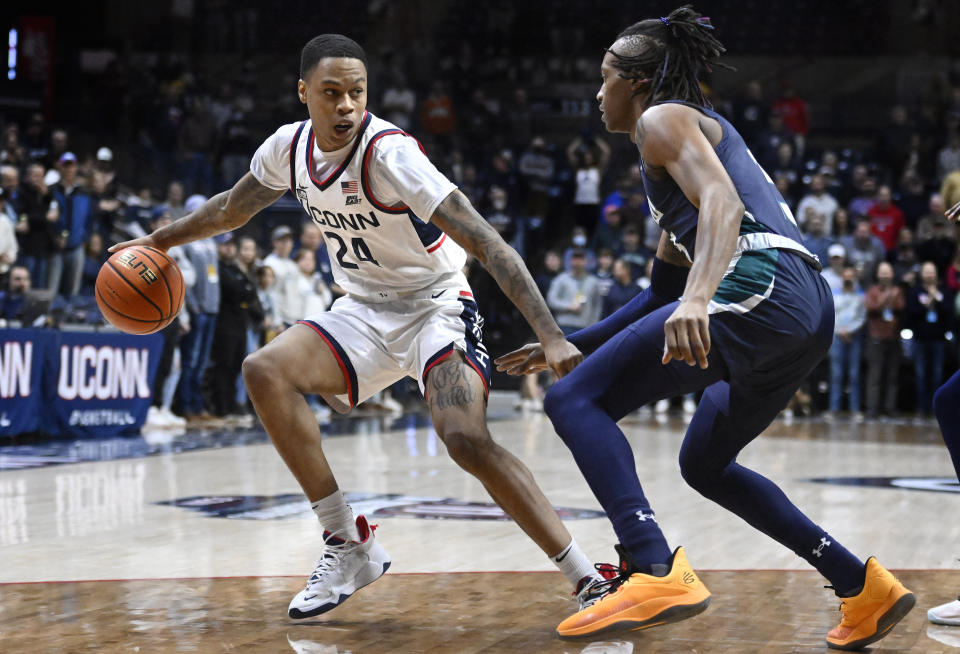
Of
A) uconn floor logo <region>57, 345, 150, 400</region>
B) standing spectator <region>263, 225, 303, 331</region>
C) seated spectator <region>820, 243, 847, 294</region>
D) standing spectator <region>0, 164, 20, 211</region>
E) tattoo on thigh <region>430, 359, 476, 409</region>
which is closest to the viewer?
tattoo on thigh <region>430, 359, 476, 409</region>

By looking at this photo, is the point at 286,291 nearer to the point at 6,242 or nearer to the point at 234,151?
the point at 6,242

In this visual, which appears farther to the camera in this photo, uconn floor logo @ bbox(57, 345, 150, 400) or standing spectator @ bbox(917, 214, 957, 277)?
standing spectator @ bbox(917, 214, 957, 277)

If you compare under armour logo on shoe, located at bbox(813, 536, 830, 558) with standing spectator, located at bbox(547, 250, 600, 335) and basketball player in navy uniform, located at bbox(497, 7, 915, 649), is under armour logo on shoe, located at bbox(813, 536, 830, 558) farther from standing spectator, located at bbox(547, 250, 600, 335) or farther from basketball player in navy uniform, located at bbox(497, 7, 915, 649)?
standing spectator, located at bbox(547, 250, 600, 335)

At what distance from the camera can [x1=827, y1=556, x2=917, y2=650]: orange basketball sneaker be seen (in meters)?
3.60

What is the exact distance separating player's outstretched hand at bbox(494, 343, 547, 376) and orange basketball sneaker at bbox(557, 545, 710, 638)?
765mm

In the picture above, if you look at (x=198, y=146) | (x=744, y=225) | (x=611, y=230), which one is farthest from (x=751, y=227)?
(x=198, y=146)

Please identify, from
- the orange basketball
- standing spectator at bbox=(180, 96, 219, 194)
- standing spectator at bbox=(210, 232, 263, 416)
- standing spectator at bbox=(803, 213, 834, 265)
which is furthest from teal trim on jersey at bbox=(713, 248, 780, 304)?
standing spectator at bbox=(180, 96, 219, 194)

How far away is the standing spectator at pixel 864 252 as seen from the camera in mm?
15406

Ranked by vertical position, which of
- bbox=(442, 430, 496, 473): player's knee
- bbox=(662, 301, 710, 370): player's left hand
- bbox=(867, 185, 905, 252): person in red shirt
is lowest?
bbox=(442, 430, 496, 473): player's knee

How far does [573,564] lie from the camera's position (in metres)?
3.88

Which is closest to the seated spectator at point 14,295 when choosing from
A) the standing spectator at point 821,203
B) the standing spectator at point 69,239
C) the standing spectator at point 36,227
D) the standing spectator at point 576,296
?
the standing spectator at point 36,227

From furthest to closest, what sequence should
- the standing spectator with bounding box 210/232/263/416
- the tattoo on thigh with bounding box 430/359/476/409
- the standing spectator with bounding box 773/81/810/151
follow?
the standing spectator with bounding box 773/81/810/151 < the standing spectator with bounding box 210/232/263/416 < the tattoo on thigh with bounding box 430/359/476/409

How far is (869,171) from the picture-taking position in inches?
724

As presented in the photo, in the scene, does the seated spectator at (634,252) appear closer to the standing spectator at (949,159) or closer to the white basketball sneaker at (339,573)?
the standing spectator at (949,159)
